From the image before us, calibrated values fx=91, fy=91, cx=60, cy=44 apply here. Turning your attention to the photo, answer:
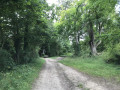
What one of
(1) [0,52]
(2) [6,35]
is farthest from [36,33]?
(1) [0,52]

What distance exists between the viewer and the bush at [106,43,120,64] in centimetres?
1041

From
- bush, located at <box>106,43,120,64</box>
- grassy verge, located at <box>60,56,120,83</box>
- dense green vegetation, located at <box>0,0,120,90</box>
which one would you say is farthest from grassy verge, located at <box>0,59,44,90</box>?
bush, located at <box>106,43,120,64</box>

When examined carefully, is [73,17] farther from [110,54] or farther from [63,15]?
[110,54]

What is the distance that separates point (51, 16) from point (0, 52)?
5.24 m

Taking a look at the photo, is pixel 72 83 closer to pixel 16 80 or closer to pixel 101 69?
pixel 16 80

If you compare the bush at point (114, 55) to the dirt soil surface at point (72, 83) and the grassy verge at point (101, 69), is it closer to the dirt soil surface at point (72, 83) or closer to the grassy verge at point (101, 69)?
the grassy verge at point (101, 69)

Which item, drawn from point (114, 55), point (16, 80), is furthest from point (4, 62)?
point (114, 55)

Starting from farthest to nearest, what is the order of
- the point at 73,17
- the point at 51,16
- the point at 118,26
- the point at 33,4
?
the point at 73,17 < the point at 51,16 < the point at 118,26 < the point at 33,4

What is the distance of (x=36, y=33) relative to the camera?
11.3m

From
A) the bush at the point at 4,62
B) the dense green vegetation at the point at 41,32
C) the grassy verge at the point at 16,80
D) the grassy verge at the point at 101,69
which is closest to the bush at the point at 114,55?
the dense green vegetation at the point at 41,32

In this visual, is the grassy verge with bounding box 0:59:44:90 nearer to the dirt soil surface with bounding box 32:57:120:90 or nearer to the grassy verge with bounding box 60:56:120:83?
the dirt soil surface with bounding box 32:57:120:90

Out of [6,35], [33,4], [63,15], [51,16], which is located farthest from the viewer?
[63,15]

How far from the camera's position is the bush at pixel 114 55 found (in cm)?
1041

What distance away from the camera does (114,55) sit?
1090 centimetres
